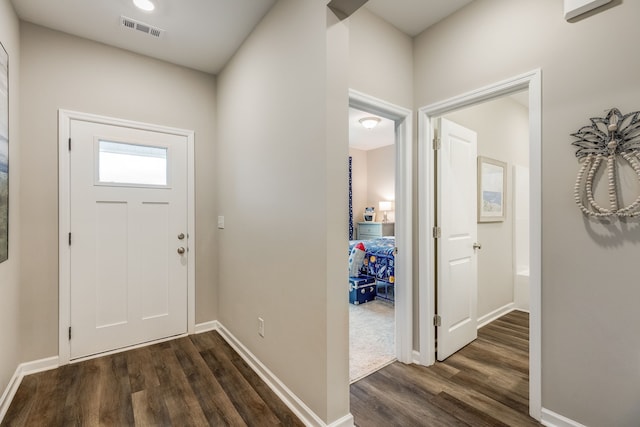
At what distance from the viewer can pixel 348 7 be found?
1546mm

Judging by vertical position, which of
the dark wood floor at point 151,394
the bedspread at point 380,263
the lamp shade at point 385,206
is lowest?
the dark wood floor at point 151,394

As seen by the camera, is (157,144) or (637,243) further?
(157,144)

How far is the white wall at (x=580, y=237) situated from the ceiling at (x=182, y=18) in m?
0.64

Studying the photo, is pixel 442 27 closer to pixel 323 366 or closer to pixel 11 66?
pixel 323 366

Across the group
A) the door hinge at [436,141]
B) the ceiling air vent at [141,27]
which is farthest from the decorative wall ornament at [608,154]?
the ceiling air vent at [141,27]

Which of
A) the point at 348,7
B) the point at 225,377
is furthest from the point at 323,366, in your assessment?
the point at 348,7

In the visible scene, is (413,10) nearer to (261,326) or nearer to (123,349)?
(261,326)

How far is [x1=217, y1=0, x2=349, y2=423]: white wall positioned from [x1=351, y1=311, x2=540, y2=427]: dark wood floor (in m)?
0.39

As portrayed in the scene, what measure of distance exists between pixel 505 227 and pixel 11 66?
189 inches

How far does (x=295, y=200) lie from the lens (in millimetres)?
1821

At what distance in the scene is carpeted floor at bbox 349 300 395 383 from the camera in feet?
7.73

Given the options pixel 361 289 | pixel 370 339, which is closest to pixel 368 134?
pixel 361 289

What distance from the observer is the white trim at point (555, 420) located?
160 centimetres

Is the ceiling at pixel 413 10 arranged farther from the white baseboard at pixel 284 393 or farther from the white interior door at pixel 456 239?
the white baseboard at pixel 284 393
